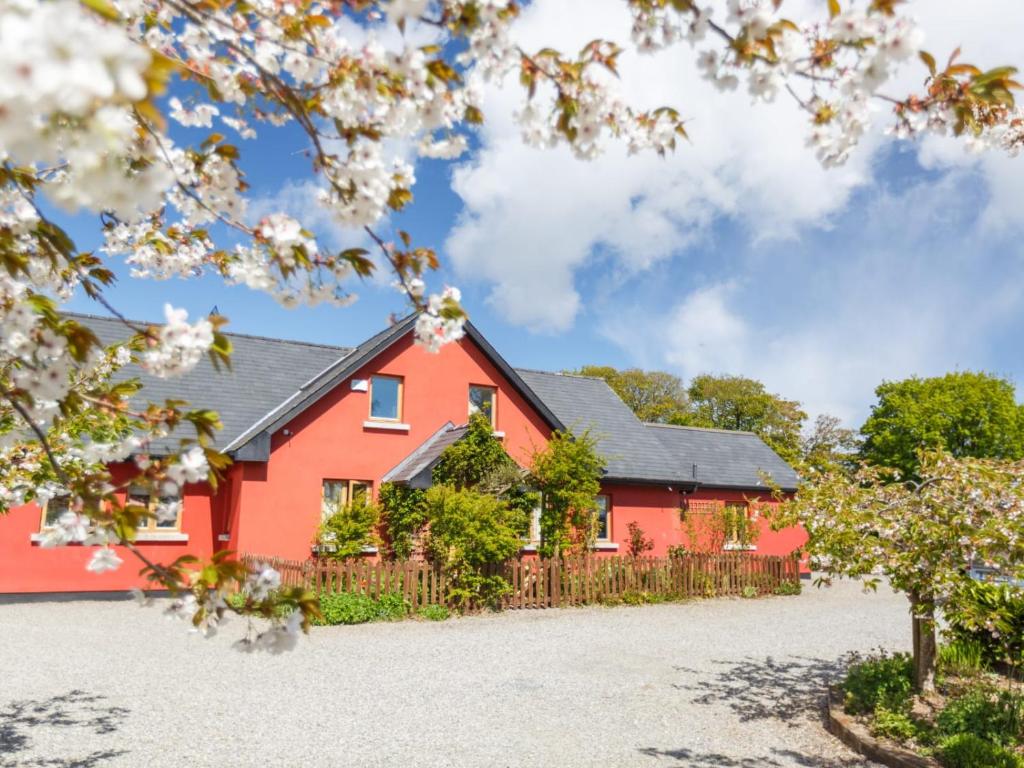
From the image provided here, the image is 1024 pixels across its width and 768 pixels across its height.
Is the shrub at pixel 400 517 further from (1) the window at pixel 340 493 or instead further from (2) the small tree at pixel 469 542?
(2) the small tree at pixel 469 542

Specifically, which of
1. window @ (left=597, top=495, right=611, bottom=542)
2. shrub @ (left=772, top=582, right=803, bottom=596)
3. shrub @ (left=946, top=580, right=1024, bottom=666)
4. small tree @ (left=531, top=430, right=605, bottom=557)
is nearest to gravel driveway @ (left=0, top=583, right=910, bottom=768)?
shrub @ (left=946, top=580, right=1024, bottom=666)

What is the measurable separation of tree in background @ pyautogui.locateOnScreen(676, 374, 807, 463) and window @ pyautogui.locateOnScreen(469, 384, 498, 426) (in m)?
36.6

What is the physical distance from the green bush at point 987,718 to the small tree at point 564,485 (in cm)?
1207

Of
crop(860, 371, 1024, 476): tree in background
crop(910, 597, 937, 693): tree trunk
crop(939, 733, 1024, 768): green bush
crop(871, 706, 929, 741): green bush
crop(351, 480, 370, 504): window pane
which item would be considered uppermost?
crop(860, 371, 1024, 476): tree in background

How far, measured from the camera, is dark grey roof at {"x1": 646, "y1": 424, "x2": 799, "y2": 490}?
85.7 feet

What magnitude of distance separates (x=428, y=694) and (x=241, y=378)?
14021 millimetres

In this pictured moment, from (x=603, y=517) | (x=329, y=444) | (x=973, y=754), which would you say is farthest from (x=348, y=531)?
(x=973, y=754)

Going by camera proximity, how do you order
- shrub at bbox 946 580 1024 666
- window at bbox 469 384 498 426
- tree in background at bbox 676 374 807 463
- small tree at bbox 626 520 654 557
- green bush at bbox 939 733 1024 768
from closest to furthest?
green bush at bbox 939 733 1024 768 → shrub at bbox 946 580 1024 666 → window at bbox 469 384 498 426 → small tree at bbox 626 520 654 557 → tree in background at bbox 676 374 807 463

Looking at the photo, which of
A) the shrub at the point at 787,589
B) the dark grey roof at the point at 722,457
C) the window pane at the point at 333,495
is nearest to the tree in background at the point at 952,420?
the dark grey roof at the point at 722,457

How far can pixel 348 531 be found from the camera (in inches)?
666

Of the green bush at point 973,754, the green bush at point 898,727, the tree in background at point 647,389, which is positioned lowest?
the green bush at point 898,727

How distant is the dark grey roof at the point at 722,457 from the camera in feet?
85.7

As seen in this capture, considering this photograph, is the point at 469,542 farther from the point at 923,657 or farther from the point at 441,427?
the point at 923,657

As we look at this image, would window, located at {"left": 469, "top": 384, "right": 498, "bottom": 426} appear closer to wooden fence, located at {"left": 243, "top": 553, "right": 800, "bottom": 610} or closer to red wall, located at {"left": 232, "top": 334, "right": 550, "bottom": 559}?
red wall, located at {"left": 232, "top": 334, "right": 550, "bottom": 559}
